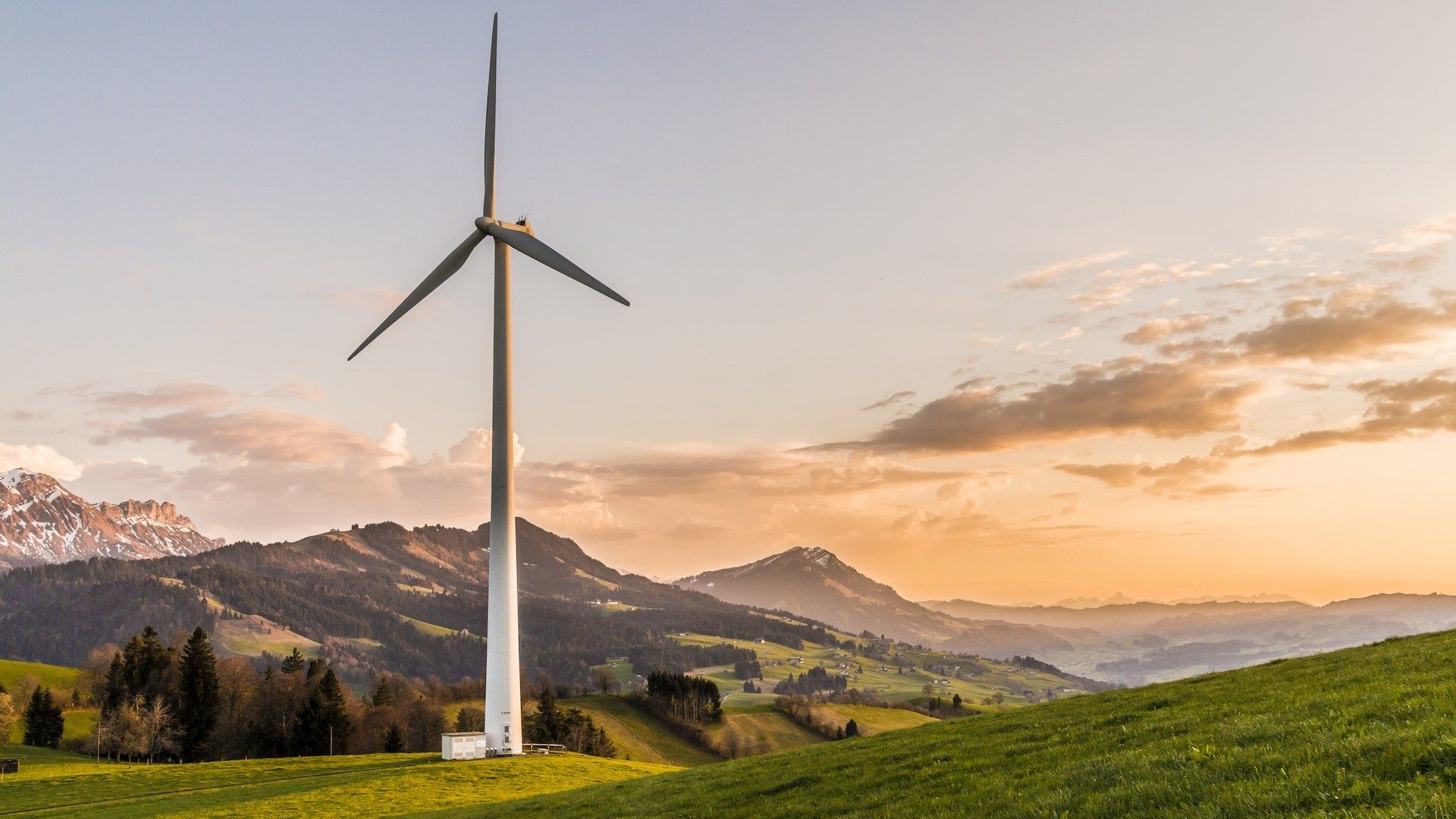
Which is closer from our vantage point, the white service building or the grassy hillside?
the grassy hillside

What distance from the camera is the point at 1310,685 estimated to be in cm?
2572

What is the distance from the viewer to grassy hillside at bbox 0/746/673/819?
55250 millimetres

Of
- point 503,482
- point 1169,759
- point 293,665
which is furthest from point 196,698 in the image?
point 1169,759

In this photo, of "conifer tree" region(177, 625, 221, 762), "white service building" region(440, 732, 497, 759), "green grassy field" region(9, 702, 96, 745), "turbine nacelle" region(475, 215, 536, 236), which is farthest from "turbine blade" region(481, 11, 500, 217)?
"green grassy field" region(9, 702, 96, 745)

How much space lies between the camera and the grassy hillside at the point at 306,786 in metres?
55.2

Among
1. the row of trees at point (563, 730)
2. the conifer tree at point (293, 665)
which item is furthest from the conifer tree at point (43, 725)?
the row of trees at point (563, 730)

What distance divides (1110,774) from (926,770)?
8.50 metres

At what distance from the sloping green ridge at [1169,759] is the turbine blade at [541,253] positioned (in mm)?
41964

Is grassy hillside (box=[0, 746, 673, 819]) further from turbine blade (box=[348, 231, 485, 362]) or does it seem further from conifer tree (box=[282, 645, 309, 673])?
conifer tree (box=[282, 645, 309, 673])

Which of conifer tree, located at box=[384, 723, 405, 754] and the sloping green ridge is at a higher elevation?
the sloping green ridge

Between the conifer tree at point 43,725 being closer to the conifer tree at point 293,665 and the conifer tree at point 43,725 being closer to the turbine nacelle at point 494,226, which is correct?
the conifer tree at point 293,665

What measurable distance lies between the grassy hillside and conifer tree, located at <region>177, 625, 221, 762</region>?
52.2m

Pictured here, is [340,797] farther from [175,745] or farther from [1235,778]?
[175,745]

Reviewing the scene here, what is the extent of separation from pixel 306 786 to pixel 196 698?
89122mm
